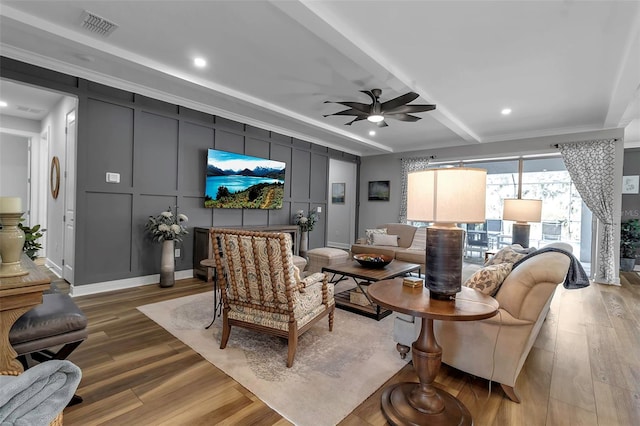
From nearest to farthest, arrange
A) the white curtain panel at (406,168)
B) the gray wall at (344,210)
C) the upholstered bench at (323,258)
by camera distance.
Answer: the upholstered bench at (323,258) < the white curtain panel at (406,168) < the gray wall at (344,210)

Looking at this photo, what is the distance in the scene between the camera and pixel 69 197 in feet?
12.6

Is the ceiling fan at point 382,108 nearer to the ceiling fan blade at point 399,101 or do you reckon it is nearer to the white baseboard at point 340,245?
the ceiling fan blade at point 399,101

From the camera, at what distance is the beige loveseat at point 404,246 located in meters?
5.02

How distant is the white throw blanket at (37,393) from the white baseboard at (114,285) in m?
3.24

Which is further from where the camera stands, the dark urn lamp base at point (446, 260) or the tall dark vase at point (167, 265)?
the tall dark vase at point (167, 265)

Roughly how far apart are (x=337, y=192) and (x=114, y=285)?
19.7ft

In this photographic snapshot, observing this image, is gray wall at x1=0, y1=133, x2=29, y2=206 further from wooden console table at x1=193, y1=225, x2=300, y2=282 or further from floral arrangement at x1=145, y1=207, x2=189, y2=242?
wooden console table at x1=193, y1=225, x2=300, y2=282

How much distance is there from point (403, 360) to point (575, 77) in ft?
12.1

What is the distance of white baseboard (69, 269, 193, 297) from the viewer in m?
3.58

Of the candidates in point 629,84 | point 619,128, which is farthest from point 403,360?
point 619,128

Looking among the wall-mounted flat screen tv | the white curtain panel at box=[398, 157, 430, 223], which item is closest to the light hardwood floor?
the wall-mounted flat screen tv

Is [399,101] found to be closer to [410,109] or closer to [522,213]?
[410,109]

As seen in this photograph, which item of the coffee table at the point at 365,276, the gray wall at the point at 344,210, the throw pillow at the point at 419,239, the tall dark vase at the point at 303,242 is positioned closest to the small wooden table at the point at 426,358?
the coffee table at the point at 365,276

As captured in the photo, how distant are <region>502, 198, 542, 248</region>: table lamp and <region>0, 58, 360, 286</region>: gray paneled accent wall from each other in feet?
14.2
